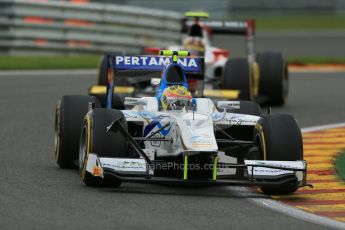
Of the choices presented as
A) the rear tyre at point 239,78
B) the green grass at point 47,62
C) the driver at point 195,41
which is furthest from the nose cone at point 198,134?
the green grass at point 47,62

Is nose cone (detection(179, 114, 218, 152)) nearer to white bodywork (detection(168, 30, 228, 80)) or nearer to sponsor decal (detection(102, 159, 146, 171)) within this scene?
sponsor decal (detection(102, 159, 146, 171))

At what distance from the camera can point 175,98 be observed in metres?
10.6

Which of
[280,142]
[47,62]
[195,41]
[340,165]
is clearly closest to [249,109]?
[340,165]

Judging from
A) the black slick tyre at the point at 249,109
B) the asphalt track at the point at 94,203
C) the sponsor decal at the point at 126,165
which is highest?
the black slick tyre at the point at 249,109

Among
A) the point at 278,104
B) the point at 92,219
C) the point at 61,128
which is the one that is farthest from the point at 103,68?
the point at 92,219

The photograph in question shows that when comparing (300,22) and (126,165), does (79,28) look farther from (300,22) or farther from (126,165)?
(126,165)

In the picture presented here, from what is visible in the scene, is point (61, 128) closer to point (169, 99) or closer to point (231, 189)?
point (169, 99)

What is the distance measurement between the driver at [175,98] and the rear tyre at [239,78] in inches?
238

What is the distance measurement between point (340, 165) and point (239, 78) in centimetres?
530

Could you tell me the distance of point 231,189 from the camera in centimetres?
1002

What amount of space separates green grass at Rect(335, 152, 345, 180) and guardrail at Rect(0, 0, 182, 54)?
12.7 meters

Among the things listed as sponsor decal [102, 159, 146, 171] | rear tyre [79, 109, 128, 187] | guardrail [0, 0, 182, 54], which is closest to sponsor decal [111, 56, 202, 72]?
rear tyre [79, 109, 128, 187]

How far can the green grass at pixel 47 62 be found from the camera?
22.6 metres

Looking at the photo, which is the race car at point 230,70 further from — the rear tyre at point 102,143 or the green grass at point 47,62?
the rear tyre at point 102,143
